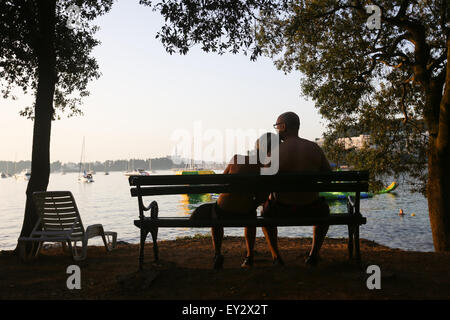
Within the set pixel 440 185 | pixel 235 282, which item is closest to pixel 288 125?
pixel 235 282

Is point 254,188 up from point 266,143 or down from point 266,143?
down

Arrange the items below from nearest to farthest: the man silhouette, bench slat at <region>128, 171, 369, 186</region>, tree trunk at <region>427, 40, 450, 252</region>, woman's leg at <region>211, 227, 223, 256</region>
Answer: bench slat at <region>128, 171, 369, 186</region>, the man silhouette, woman's leg at <region>211, 227, 223, 256</region>, tree trunk at <region>427, 40, 450, 252</region>

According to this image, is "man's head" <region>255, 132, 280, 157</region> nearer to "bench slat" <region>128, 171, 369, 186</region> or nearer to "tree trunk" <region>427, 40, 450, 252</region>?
"bench slat" <region>128, 171, 369, 186</region>

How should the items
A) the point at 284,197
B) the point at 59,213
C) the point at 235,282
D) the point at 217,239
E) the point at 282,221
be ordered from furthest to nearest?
the point at 59,213
the point at 217,239
the point at 284,197
the point at 282,221
the point at 235,282

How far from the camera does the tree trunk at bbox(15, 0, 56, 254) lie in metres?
7.36

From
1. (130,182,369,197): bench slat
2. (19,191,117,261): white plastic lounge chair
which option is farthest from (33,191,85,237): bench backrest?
(130,182,369,197): bench slat

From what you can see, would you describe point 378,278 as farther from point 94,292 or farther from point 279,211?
point 94,292

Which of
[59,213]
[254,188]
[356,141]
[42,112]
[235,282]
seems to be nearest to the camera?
[235,282]

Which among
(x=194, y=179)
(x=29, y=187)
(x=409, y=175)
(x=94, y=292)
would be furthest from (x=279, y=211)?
(x=409, y=175)

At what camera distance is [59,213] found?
6.64 metres

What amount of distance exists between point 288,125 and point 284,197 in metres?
0.88

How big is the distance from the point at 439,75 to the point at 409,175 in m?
3.41

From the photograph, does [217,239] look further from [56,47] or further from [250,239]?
[56,47]

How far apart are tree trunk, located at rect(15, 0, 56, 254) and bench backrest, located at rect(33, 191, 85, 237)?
0.76m
